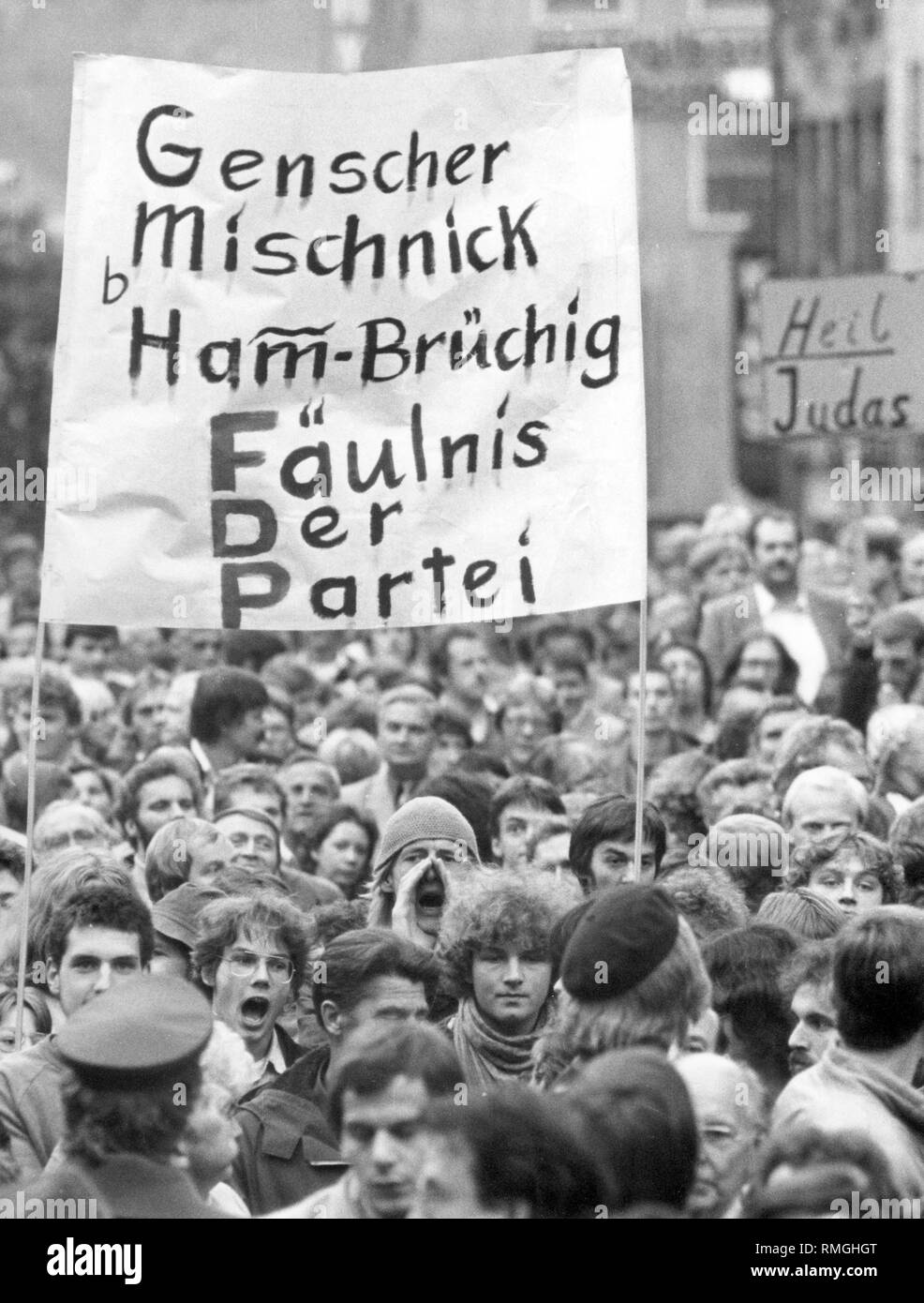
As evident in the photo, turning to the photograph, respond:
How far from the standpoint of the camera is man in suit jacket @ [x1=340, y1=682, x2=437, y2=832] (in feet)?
28.6

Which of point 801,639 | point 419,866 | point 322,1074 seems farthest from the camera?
point 801,639

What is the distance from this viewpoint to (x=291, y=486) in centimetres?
621

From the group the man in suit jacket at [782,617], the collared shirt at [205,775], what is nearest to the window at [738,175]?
the man in suit jacket at [782,617]

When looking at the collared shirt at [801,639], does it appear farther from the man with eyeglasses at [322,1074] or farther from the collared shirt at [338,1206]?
the collared shirt at [338,1206]

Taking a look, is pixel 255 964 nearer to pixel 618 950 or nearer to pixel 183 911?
pixel 183 911

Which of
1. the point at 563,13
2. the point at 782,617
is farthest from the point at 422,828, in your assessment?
the point at 563,13

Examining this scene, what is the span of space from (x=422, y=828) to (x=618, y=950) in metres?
1.75

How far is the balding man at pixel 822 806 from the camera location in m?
7.16

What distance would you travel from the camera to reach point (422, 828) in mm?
6527

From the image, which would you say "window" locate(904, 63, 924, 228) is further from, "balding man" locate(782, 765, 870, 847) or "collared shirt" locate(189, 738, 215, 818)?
"balding man" locate(782, 765, 870, 847)

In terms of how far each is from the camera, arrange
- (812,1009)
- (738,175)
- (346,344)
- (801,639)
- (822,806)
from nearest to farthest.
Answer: (812,1009) < (346,344) < (822,806) < (801,639) < (738,175)

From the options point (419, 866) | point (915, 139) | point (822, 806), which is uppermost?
point (915, 139)

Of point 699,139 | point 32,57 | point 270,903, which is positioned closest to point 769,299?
point 270,903

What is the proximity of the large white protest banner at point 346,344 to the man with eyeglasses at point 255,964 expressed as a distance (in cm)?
69
